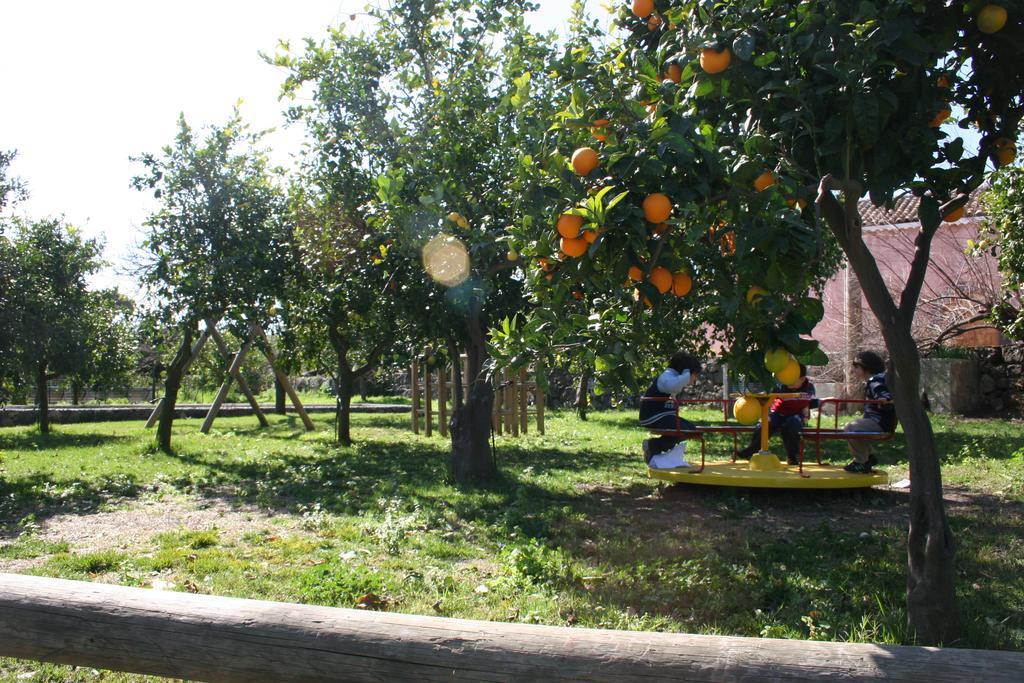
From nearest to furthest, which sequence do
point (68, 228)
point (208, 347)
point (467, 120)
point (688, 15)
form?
point (688, 15) → point (467, 120) → point (68, 228) → point (208, 347)

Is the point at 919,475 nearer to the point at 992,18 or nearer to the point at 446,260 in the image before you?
the point at 992,18

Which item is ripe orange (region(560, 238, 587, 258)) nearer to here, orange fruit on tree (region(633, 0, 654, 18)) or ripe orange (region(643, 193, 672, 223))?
ripe orange (region(643, 193, 672, 223))

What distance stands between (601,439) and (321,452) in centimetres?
445

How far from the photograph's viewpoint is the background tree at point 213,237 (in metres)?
10.6

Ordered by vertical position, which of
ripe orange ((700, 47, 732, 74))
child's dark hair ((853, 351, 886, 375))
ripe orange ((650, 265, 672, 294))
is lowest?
child's dark hair ((853, 351, 886, 375))

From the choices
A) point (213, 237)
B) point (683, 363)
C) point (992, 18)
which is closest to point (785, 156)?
point (992, 18)

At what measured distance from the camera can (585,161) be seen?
117 inches

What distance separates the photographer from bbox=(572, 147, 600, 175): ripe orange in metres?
2.97

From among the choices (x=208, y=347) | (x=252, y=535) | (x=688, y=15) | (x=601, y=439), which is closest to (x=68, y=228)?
(x=208, y=347)

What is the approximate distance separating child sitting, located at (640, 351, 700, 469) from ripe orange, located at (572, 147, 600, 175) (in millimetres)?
4757

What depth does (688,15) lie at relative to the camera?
11.6ft

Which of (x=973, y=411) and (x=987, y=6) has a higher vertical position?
(x=987, y=6)

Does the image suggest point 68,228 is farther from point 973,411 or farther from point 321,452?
point 973,411

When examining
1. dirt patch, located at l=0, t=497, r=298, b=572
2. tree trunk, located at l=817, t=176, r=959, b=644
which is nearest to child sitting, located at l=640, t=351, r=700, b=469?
dirt patch, located at l=0, t=497, r=298, b=572
